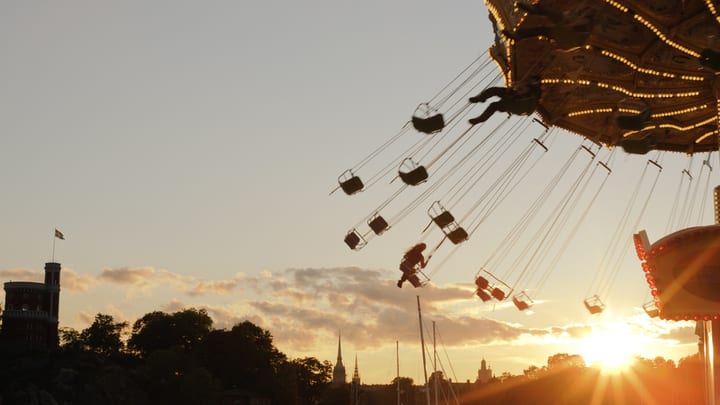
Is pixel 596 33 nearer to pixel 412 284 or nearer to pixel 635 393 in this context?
pixel 412 284

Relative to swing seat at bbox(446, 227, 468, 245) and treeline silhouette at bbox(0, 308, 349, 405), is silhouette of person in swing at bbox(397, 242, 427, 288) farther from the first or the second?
treeline silhouette at bbox(0, 308, 349, 405)

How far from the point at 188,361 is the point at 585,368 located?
43.2 meters

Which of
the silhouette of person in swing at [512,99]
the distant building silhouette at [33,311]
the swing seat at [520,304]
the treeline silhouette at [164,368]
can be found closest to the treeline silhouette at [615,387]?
the treeline silhouette at [164,368]

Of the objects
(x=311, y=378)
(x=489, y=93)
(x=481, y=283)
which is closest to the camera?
(x=489, y=93)

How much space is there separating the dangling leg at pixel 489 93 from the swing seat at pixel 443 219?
4.20 meters

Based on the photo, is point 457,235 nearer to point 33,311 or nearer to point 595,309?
point 595,309

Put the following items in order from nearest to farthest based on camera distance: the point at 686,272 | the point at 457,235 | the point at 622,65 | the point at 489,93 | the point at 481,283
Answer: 1. the point at 489,93
2. the point at 622,65
3. the point at 686,272
4. the point at 457,235
5. the point at 481,283

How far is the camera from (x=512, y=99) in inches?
901

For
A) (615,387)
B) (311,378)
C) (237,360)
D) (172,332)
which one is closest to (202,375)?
(237,360)

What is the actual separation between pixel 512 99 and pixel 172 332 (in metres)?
101

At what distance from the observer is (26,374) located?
303 ft

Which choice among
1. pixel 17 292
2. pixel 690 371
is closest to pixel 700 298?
pixel 690 371

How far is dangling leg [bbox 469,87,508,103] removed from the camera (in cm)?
2255

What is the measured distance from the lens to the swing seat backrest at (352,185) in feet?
84.3
